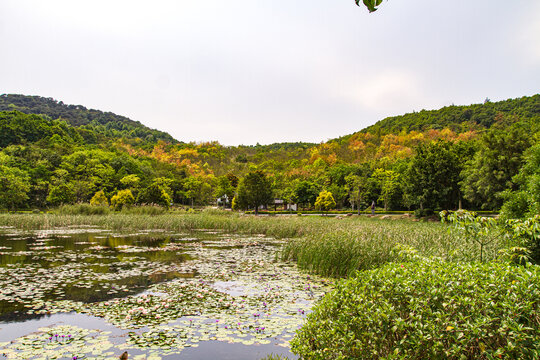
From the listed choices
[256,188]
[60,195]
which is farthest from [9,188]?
→ [256,188]

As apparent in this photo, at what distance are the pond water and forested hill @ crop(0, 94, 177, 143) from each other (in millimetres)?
119013

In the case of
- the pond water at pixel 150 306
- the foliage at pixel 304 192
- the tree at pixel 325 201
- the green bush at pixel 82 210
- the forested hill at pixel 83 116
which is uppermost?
the forested hill at pixel 83 116

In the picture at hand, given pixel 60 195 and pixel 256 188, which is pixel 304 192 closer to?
pixel 256 188

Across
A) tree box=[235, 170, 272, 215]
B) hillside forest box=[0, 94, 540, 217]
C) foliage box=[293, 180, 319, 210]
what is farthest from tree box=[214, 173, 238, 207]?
tree box=[235, 170, 272, 215]

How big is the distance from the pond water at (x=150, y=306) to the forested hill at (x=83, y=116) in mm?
119013

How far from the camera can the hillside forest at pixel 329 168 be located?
28.6m

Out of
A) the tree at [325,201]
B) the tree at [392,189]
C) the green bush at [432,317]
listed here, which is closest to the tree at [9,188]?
the tree at [325,201]

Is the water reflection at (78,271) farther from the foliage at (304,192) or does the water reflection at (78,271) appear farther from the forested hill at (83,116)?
the forested hill at (83,116)

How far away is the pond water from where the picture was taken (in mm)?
4746

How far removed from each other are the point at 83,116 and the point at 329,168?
114 m

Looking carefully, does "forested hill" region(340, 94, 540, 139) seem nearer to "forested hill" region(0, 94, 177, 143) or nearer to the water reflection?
the water reflection

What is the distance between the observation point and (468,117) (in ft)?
280

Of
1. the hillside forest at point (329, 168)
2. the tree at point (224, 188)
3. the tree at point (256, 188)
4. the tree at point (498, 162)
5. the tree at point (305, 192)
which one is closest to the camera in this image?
the tree at point (498, 162)

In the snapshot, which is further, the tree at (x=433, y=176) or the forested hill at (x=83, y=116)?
the forested hill at (x=83, y=116)
